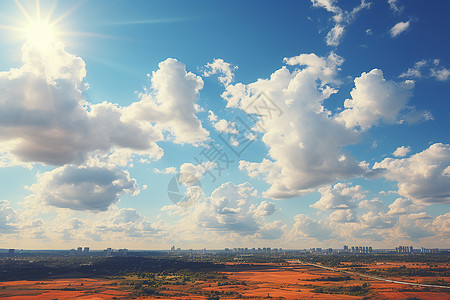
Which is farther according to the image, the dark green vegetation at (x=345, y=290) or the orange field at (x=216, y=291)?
the dark green vegetation at (x=345, y=290)

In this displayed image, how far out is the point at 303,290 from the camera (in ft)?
358

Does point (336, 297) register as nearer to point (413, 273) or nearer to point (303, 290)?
point (303, 290)

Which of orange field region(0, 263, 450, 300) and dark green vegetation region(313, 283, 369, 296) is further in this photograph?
dark green vegetation region(313, 283, 369, 296)

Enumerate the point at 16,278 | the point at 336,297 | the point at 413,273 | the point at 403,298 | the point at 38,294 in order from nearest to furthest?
the point at 403,298
the point at 336,297
the point at 38,294
the point at 16,278
the point at 413,273

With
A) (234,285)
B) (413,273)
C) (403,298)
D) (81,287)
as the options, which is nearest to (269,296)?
(234,285)

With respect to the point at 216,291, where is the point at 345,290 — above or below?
above

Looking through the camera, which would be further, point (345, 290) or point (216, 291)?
point (216, 291)

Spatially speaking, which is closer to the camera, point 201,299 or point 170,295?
point 201,299

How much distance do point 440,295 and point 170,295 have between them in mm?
93675

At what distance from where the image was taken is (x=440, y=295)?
308 feet

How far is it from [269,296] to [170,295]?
35.9 m

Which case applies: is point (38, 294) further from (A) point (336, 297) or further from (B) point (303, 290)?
(A) point (336, 297)

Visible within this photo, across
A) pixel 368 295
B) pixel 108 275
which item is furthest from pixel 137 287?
pixel 368 295

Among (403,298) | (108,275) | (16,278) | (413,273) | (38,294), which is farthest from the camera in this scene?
(108,275)
